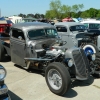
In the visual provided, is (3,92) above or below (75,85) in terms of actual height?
above

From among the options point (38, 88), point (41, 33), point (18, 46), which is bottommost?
point (38, 88)

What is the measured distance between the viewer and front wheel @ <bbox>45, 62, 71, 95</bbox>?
4.55 metres

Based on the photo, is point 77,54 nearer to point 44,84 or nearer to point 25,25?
point 44,84

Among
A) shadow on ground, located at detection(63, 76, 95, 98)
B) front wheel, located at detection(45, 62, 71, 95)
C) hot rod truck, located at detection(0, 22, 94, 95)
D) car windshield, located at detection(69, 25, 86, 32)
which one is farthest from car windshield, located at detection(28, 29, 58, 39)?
car windshield, located at detection(69, 25, 86, 32)

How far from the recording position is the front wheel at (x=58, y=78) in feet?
14.9

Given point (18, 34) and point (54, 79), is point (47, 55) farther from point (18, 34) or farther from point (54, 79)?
point (18, 34)

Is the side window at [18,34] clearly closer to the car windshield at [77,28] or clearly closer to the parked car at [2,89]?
the parked car at [2,89]

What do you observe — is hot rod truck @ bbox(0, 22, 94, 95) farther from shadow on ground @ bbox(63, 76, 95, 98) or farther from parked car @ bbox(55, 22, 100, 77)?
parked car @ bbox(55, 22, 100, 77)

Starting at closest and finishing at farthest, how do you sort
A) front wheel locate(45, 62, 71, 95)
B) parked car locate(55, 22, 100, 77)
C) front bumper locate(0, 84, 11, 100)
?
1. front bumper locate(0, 84, 11, 100)
2. front wheel locate(45, 62, 71, 95)
3. parked car locate(55, 22, 100, 77)

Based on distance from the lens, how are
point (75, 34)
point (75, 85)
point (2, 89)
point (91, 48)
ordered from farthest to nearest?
point (75, 34), point (91, 48), point (75, 85), point (2, 89)

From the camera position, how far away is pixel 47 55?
606cm

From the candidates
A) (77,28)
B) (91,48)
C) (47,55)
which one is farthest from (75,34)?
(47,55)

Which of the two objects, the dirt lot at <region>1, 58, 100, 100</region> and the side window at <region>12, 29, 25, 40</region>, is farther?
the side window at <region>12, 29, 25, 40</region>

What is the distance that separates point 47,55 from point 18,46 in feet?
4.38
